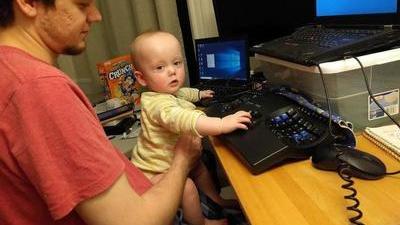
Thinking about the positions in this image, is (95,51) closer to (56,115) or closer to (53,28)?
(53,28)

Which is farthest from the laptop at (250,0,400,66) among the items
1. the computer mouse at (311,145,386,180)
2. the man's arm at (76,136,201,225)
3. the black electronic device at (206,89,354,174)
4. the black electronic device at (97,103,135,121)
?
the black electronic device at (97,103,135,121)

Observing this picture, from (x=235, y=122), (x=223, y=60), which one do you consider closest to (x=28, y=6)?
(x=235, y=122)

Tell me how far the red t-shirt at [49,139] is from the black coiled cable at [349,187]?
1.39 feet

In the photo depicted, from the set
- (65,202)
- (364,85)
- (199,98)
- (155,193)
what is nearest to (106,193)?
(65,202)

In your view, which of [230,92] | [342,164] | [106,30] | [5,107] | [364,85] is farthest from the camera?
[106,30]

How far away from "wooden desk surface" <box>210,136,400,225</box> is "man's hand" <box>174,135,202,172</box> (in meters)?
0.23

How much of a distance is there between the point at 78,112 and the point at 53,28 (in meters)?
0.21

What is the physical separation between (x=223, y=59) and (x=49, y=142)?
117 centimetres

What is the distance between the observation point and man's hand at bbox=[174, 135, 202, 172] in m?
1.07

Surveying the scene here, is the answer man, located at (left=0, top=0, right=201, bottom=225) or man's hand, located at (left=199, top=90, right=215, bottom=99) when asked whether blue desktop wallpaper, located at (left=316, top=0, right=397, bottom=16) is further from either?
man, located at (left=0, top=0, right=201, bottom=225)

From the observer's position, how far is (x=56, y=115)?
0.62 m

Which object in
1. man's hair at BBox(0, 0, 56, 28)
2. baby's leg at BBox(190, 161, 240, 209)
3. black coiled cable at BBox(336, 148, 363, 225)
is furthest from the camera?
baby's leg at BBox(190, 161, 240, 209)

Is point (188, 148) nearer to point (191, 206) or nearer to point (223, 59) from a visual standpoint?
point (191, 206)

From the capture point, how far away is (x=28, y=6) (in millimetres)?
704
